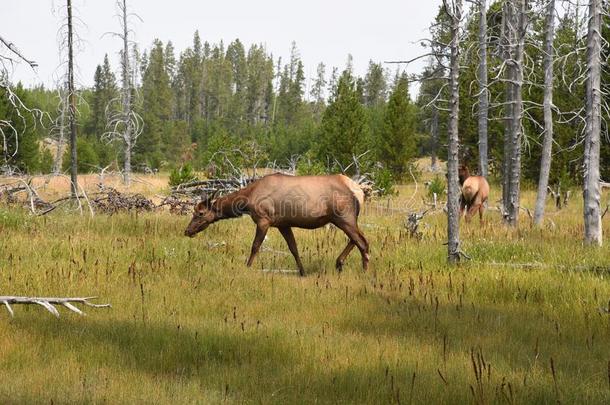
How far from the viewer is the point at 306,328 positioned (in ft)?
17.2

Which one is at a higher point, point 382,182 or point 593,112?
point 593,112

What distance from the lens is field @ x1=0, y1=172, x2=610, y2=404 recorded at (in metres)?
3.73

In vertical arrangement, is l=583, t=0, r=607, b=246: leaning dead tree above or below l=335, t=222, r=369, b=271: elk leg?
above

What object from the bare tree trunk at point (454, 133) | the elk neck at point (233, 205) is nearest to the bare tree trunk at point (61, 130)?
the elk neck at point (233, 205)

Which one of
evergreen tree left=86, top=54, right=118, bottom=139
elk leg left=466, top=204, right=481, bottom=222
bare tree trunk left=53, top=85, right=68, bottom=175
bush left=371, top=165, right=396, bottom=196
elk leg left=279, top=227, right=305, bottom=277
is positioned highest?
evergreen tree left=86, top=54, right=118, bottom=139

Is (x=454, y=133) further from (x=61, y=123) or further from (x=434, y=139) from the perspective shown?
(x=434, y=139)

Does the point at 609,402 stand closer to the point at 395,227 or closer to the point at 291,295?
the point at 291,295

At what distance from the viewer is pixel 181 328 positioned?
5.14 metres

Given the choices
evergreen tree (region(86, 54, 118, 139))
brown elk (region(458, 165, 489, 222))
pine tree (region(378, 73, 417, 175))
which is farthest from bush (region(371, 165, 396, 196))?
evergreen tree (region(86, 54, 118, 139))

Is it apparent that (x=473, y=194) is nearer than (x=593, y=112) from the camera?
No

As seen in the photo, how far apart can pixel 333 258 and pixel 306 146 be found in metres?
39.8

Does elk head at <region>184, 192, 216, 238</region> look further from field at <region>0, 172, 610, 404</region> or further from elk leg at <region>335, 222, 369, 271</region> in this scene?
elk leg at <region>335, 222, 369, 271</region>

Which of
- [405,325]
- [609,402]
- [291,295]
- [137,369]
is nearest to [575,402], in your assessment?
[609,402]

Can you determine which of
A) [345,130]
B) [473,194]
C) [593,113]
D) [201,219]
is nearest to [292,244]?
[201,219]
